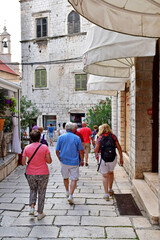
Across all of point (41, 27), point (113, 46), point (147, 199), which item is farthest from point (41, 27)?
point (147, 199)

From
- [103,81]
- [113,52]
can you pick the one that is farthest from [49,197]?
[103,81]

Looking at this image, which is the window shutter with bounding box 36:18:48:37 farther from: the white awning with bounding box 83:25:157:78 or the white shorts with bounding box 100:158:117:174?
the white shorts with bounding box 100:158:117:174

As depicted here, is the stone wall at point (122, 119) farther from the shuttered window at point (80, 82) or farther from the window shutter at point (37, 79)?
the window shutter at point (37, 79)

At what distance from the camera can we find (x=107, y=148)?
5707 mm

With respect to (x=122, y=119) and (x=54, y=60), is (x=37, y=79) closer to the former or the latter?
(x=54, y=60)

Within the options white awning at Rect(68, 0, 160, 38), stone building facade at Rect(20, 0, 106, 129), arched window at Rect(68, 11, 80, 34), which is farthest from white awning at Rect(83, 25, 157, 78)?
arched window at Rect(68, 11, 80, 34)

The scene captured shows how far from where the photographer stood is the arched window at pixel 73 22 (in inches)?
824

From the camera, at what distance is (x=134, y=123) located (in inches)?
271

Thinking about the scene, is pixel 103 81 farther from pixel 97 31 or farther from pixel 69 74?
pixel 69 74

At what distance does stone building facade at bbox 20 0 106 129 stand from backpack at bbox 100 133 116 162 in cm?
1542

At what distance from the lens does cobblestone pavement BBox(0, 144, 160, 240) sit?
3936 mm

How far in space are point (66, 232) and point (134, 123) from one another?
3.65m

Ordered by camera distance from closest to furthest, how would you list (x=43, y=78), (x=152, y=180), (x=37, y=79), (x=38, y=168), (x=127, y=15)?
(x=127, y=15)
(x=38, y=168)
(x=152, y=180)
(x=43, y=78)
(x=37, y=79)

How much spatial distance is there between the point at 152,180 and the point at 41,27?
1907 cm
